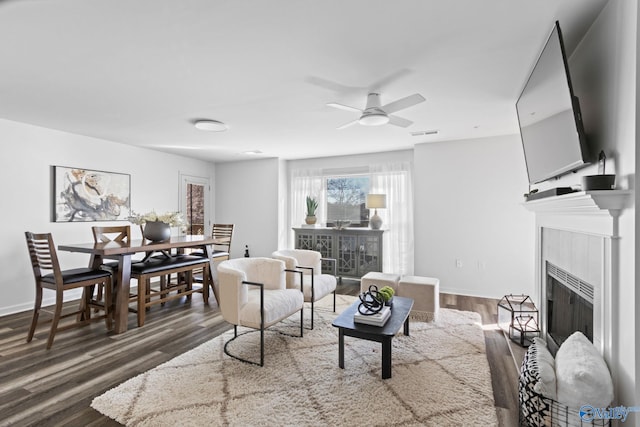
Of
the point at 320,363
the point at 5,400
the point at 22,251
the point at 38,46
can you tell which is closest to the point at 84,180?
the point at 22,251

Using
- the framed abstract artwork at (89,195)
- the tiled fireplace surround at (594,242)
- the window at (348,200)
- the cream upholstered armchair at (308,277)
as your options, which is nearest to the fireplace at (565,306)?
the tiled fireplace surround at (594,242)

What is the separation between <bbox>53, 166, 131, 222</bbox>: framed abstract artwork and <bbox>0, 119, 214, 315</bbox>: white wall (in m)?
0.09

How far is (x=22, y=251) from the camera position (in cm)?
384

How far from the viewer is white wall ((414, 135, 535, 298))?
4348 mm

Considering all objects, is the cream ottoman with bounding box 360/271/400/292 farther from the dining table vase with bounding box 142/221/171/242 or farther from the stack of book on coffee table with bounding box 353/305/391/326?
the dining table vase with bounding box 142/221/171/242

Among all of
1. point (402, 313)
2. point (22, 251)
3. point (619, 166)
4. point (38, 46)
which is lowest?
point (402, 313)

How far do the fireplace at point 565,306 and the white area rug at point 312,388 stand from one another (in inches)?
23.2

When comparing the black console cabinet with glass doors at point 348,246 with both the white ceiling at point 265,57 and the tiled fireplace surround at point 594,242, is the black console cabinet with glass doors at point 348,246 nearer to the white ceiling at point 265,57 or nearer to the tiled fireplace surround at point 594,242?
the white ceiling at point 265,57

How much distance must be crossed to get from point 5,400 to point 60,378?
30cm

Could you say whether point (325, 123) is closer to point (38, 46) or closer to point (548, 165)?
point (548, 165)

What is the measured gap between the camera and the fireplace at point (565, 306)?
6.25ft

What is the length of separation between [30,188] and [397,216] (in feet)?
17.5

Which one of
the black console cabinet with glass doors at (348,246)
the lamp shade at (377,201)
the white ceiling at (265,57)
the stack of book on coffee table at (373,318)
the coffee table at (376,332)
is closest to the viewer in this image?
the white ceiling at (265,57)

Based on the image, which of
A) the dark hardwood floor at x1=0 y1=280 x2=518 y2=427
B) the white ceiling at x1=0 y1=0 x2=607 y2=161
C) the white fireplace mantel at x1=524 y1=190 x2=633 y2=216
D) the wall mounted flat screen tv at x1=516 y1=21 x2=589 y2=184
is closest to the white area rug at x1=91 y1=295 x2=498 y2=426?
the dark hardwood floor at x1=0 y1=280 x2=518 y2=427
